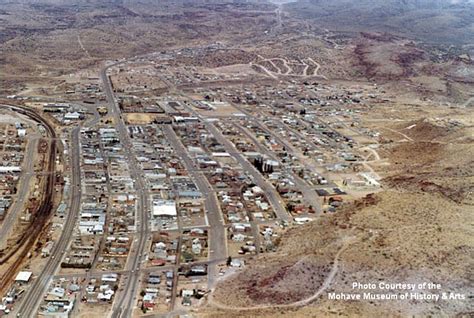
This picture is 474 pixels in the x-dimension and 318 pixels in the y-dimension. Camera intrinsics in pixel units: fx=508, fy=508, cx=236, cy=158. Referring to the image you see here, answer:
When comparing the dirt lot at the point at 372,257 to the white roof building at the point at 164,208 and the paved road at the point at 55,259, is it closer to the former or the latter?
the white roof building at the point at 164,208

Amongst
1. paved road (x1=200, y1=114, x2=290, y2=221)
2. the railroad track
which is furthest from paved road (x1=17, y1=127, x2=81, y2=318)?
paved road (x1=200, y1=114, x2=290, y2=221)

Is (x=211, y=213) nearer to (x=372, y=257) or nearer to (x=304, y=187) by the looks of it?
(x=304, y=187)

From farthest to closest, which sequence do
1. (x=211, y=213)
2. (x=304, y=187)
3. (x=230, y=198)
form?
(x=304, y=187)
(x=230, y=198)
(x=211, y=213)

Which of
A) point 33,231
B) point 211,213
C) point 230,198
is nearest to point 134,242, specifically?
point 211,213

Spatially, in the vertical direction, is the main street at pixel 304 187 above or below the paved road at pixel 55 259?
below

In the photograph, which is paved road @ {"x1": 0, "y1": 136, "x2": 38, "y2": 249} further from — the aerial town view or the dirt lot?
the dirt lot

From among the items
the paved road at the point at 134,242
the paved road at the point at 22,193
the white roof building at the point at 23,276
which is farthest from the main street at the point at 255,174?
the paved road at the point at 22,193
